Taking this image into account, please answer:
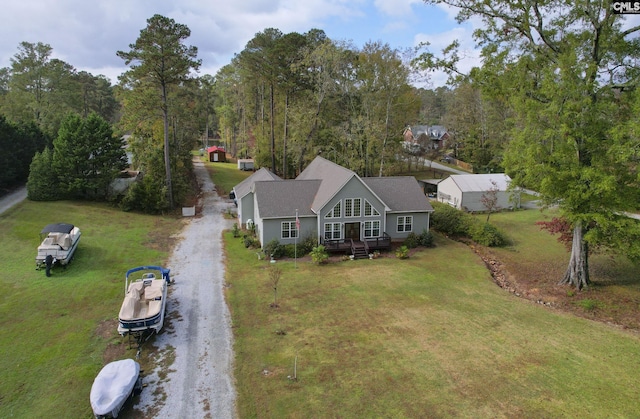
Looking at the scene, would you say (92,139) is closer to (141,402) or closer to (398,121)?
(141,402)

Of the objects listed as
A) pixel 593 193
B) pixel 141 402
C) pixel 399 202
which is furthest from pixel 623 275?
pixel 141 402

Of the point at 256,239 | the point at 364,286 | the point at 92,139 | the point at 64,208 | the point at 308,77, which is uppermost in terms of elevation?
the point at 308,77

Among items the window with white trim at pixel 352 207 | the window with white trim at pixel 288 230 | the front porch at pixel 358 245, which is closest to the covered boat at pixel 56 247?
the window with white trim at pixel 288 230

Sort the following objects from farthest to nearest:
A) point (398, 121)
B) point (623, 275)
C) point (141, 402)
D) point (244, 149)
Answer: point (244, 149), point (398, 121), point (623, 275), point (141, 402)

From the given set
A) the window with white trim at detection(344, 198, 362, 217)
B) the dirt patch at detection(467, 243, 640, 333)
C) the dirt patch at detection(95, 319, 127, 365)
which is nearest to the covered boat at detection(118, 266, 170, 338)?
the dirt patch at detection(95, 319, 127, 365)

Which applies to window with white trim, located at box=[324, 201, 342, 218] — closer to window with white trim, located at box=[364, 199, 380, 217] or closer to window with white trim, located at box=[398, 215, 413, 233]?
window with white trim, located at box=[364, 199, 380, 217]

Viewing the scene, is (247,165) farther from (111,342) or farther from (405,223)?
(111,342)
